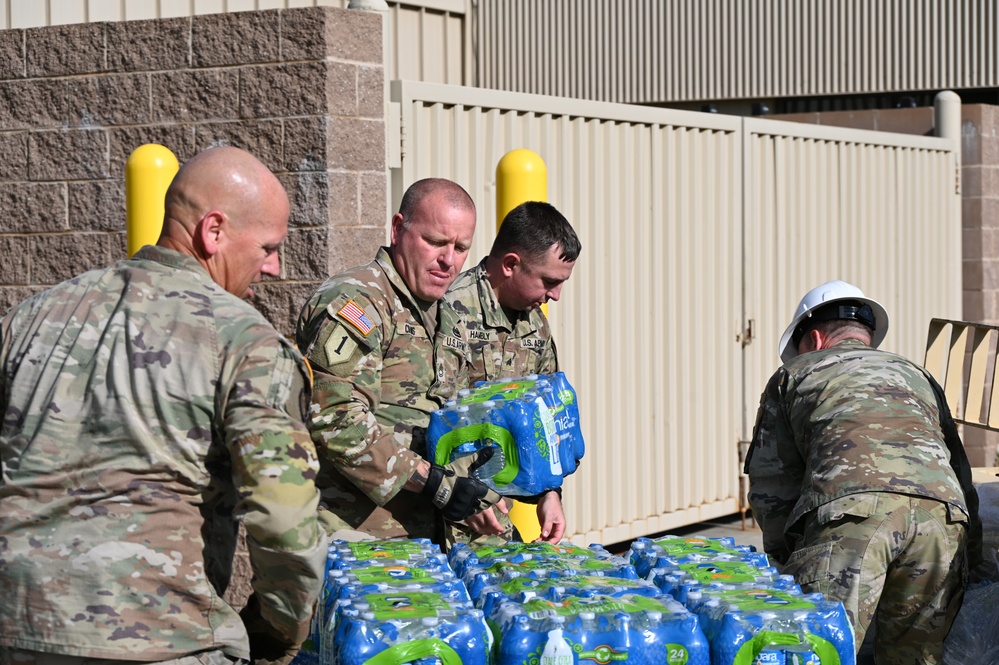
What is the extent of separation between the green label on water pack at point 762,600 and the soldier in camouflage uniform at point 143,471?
3.19ft

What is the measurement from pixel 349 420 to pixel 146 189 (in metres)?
2.12

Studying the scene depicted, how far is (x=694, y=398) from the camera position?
7.66 meters

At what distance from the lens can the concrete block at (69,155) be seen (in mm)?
5785

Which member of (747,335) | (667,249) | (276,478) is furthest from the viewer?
(747,335)

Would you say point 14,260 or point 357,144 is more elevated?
point 357,144

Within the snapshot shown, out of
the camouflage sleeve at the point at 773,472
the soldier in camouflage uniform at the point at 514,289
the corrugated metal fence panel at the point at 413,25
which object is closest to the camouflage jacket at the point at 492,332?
the soldier in camouflage uniform at the point at 514,289

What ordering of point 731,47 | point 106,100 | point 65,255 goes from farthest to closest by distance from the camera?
point 731,47
point 65,255
point 106,100

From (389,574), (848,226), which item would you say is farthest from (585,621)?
(848,226)

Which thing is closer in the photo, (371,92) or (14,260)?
(371,92)

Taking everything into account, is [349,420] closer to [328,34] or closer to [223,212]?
[223,212]

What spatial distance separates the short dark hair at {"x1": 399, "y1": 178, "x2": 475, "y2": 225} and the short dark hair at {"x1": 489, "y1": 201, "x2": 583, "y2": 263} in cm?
32

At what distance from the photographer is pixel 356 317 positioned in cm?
367

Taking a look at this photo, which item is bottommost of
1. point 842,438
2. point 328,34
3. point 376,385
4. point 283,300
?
point 842,438

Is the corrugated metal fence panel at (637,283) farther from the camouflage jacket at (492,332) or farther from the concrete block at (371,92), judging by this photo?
the camouflage jacket at (492,332)
